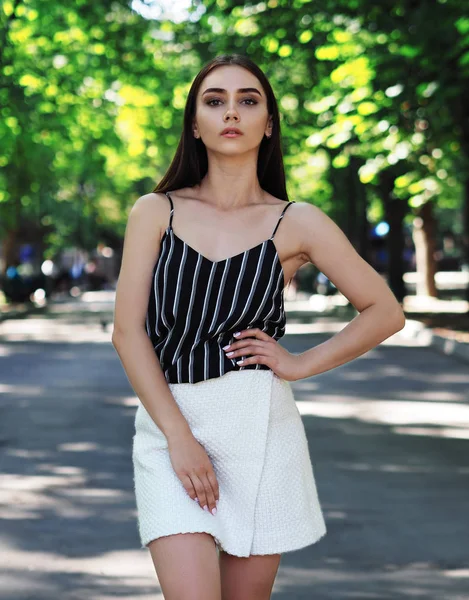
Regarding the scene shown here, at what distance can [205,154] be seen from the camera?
11.5 feet

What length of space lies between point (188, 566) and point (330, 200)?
4755 centimetres

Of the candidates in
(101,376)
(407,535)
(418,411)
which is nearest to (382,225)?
(101,376)

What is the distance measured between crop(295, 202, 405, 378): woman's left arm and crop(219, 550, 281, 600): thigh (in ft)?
1.48

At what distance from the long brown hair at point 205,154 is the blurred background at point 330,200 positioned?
111 inches

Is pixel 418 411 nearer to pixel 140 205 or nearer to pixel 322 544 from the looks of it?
pixel 322 544

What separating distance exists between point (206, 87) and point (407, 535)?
4.35m

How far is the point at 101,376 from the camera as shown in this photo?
1839 centimetres

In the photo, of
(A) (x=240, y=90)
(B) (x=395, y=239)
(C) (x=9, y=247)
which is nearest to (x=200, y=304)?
(A) (x=240, y=90)

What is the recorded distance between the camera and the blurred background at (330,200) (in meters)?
7.22

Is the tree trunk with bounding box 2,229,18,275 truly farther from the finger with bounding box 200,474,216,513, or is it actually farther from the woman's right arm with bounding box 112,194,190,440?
the finger with bounding box 200,474,216,513

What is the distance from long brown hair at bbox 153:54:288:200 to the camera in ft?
11.1

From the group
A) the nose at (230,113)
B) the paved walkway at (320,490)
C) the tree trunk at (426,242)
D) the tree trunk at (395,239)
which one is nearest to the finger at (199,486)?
the nose at (230,113)

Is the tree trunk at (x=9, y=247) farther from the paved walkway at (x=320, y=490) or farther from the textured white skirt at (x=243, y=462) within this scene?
the textured white skirt at (x=243, y=462)

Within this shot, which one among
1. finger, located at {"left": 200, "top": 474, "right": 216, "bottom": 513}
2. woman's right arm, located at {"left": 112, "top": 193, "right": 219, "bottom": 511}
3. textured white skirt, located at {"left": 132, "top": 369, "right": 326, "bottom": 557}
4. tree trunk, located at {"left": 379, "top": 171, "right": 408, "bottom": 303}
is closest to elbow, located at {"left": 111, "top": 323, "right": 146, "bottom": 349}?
woman's right arm, located at {"left": 112, "top": 193, "right": 219, "bottom": 511}
